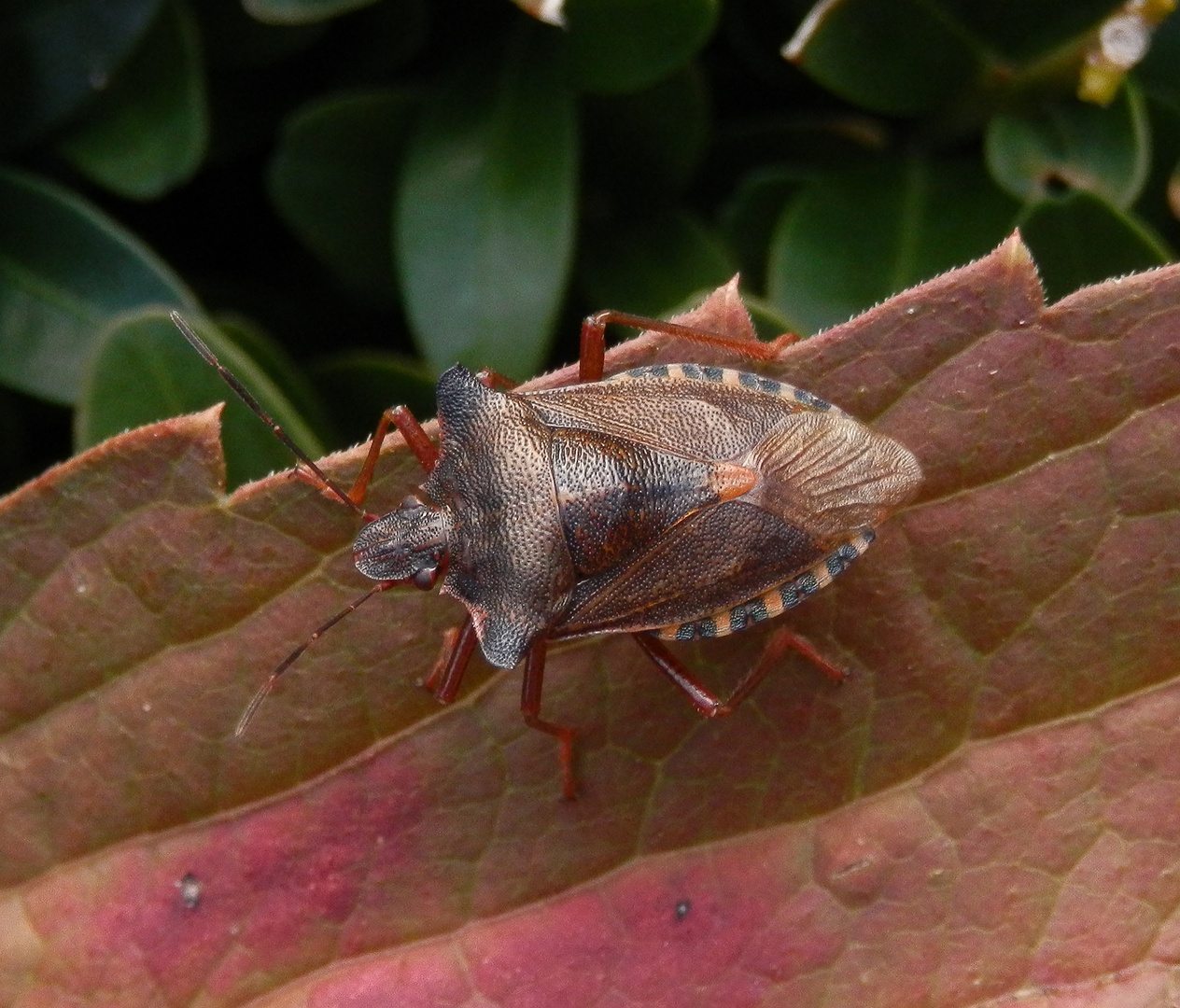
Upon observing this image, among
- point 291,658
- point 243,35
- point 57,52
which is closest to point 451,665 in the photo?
point 291,658

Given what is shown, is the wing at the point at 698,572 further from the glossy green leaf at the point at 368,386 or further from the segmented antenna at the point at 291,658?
the glossy green leaf at the point at 368,386

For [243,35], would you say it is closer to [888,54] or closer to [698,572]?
[888,54]

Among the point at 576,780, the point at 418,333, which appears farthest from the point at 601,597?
the point at 418,333

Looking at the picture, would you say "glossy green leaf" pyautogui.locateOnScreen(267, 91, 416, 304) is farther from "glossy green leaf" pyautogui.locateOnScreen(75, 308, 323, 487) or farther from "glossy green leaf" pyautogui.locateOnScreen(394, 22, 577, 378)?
"glossy green leaf" pyautogui.locateOnScreen(75, 308, 323, 487)

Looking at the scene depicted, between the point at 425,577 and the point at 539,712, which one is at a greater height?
the point at 425,577

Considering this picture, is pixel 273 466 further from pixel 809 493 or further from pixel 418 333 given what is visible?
pixel 809 493

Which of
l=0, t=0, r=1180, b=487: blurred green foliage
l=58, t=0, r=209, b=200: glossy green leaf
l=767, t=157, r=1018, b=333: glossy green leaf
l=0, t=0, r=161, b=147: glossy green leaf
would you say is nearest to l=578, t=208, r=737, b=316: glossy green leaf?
l=0, t=0, r=1180, b=487: blurred green foliage

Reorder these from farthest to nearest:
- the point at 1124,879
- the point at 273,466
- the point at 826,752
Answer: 1. the point at 273,466
2. the point at 826,752
3. the point at 1124,879
